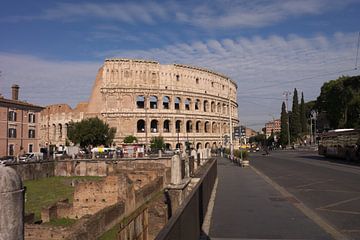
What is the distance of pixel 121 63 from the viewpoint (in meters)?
75.2

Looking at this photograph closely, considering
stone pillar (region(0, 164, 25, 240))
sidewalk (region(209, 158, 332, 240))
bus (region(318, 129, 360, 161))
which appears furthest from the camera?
bus (region(318, 129, 360, 161))

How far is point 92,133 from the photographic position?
222 ft

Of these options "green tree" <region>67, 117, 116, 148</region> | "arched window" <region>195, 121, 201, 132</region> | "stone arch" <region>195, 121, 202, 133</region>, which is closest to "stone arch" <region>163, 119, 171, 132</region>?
"stone arch" <region>195, 121, 202, 133</region>

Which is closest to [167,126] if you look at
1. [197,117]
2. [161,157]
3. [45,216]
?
[197,117]

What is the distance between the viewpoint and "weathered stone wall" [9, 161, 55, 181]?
46.6 m

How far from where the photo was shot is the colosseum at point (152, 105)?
74.3 m

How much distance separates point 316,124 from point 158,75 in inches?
2373

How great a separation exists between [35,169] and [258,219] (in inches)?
Answer: 1779

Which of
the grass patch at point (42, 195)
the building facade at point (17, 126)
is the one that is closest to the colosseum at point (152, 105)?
the building facade at point (17, 126)

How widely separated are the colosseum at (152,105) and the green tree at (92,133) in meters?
4.26

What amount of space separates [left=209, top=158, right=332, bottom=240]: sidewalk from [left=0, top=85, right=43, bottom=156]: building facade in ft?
165

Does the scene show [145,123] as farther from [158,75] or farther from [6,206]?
[6,206]

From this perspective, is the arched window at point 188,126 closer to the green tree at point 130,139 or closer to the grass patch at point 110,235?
the green tree at point 130,139

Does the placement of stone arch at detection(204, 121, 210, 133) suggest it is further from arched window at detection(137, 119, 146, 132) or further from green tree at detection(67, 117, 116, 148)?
green tree at detection(67, 117, 116, 148)
